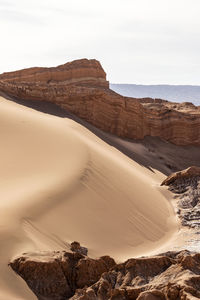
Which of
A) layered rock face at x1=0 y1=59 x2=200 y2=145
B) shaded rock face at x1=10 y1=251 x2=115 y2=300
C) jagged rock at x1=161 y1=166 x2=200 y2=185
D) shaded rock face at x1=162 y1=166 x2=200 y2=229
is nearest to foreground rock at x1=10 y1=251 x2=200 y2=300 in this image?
shaded rock face at x1=10 y1=251 x2=115 y2=300

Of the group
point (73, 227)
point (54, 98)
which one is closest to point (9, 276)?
point (73, 227)

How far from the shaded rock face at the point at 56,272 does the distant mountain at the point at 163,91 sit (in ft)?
507

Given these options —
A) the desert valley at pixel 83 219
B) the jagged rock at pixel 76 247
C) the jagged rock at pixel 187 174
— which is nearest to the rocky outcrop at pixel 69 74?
the desert valley at pixel 83 219

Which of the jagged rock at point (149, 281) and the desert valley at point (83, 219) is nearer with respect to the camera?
the jagged rock at point (149, 281)

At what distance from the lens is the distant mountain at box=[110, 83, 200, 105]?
537 ft

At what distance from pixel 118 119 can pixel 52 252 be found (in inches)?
651

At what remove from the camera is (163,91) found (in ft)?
569

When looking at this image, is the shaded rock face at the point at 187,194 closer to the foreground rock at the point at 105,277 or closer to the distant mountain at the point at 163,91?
the foreground rock at the point at 105,277

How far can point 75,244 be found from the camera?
701cm

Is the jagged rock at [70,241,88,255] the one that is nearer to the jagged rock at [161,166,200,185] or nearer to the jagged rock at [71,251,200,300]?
the jagged rock at [71,251,200,300]

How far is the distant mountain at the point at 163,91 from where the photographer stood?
6447 inches

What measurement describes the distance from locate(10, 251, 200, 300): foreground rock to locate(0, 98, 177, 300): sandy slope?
0.28 metres

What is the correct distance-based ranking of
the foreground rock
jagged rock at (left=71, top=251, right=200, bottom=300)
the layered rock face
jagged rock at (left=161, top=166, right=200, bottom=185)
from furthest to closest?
the layered rock face < jagged rock at (left=161, top=166, right=200, bottom=185) < the foreground rock < jagged rock at (left=71, top=251, right=200, bottom=300)

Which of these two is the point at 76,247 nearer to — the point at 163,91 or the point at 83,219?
the point at 83,219
